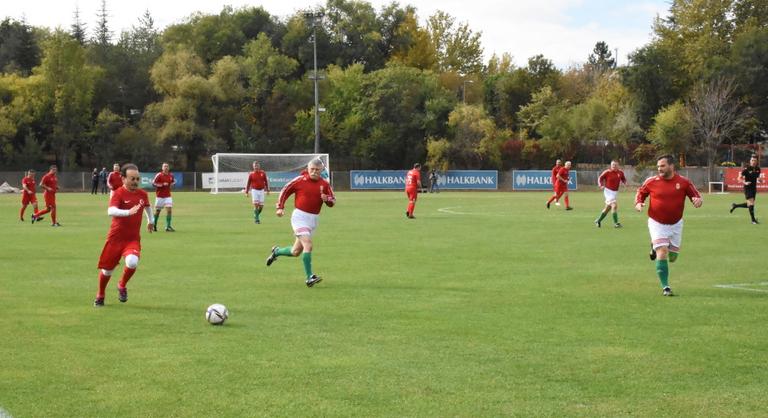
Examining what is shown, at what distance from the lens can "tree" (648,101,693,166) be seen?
250 ft

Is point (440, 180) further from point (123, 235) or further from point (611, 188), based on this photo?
point (123, 235)

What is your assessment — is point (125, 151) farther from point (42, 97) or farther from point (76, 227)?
point (76, 227)

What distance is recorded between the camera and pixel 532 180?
76.0 m

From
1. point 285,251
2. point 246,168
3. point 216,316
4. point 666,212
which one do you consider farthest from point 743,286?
point 246,168

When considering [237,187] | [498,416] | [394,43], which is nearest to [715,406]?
[498,416]

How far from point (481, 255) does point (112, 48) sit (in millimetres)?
81594

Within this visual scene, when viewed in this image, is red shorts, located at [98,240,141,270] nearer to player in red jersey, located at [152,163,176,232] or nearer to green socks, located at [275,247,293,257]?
green socks, located at [275,247,293,257]

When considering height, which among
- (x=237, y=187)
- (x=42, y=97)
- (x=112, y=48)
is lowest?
(x=237, y=187)

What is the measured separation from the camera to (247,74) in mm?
86500

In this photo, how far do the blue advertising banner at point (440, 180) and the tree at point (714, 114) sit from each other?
1734 cm

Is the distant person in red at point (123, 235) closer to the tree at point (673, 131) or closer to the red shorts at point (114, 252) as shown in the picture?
the red shorts at point (114, 252)

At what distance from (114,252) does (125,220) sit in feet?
1.55

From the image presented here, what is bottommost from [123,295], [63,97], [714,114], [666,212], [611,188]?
[123,295]

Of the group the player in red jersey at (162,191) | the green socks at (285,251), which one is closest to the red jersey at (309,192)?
the green socks at (285,251)
